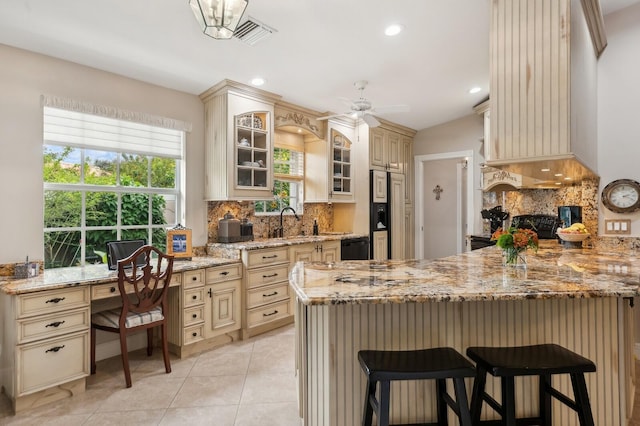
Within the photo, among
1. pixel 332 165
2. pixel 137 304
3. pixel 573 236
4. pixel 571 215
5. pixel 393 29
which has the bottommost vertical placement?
pixel 137 304

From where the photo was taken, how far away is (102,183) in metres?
3.29

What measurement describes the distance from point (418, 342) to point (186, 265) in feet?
7.43

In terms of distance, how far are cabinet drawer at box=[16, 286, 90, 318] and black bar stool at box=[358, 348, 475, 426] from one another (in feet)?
7.14

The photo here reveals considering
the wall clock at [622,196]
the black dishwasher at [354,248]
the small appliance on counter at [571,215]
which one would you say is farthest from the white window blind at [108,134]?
the wall clock at [622,196]

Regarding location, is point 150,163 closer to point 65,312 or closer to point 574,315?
point 65,312

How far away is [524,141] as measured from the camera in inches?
84.1

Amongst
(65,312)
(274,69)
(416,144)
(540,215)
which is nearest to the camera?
(65,312)

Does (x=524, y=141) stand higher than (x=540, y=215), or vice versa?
(x=524, y=141)

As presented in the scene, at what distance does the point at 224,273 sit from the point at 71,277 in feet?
4.10

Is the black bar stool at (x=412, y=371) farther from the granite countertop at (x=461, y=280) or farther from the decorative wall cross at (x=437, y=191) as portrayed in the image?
the decorative wall cross at (x=437, y=191)

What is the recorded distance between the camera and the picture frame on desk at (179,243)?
3.44 m

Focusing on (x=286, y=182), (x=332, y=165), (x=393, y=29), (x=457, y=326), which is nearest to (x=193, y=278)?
(x=286, y=182)

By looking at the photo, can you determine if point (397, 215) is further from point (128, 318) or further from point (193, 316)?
point (128, 318)

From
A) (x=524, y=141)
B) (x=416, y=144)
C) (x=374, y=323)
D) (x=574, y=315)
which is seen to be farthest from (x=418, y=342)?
(x=416, y=144)
